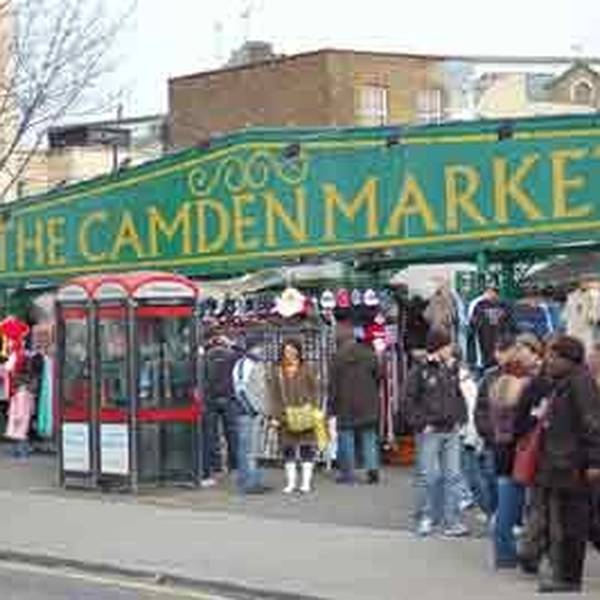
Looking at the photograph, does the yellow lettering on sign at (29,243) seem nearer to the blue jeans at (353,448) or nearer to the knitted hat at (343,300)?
the knitted hat at (343,300)

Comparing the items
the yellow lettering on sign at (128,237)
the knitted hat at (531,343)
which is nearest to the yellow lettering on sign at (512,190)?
the yellow lettering on sign at (128,237)

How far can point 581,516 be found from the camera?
40.1ft

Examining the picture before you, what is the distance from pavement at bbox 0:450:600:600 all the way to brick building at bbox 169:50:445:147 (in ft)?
101

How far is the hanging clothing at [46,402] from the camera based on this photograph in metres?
24.3

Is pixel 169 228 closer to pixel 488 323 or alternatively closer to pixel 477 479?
pixel 488 323

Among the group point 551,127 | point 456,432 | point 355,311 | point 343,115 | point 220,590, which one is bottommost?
point 220,590

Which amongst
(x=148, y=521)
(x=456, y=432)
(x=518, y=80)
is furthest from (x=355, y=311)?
(x=518, y=80)

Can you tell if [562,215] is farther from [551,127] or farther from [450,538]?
[450,538]

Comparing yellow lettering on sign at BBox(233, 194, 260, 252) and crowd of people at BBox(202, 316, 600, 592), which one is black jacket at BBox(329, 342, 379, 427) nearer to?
crowd of people at BBox(202, 316, 600, 592)

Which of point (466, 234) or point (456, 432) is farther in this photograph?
point (466, 234)

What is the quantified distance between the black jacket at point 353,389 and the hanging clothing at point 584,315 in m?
2.24

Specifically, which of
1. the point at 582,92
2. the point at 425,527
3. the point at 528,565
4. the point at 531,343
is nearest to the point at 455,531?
the point at 425,527

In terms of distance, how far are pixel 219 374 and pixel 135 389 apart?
3.24 feet

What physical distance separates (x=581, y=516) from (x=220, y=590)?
2753 mm
